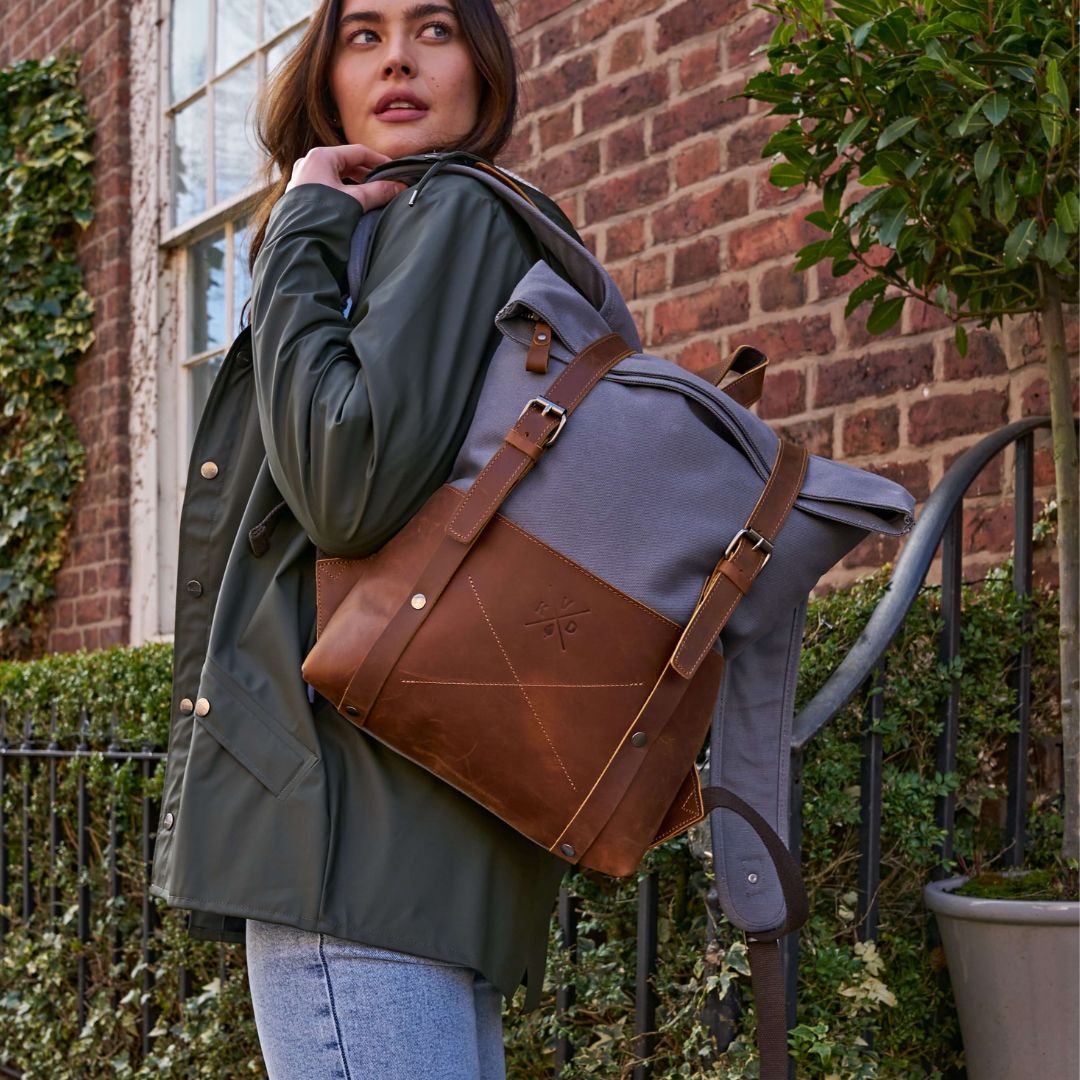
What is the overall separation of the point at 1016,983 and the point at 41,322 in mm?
5867

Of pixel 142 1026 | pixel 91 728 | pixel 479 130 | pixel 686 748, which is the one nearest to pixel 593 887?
pixel 686 748

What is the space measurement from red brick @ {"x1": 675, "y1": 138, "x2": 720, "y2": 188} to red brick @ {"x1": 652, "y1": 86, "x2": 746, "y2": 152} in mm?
41

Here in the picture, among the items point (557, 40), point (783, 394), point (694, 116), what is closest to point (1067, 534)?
point (783, 394)

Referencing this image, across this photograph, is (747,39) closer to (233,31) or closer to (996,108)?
(996,108)

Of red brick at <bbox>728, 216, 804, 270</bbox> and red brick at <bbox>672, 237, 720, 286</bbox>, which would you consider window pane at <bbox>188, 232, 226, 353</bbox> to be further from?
red brick at <bbox>728, 216, 804, 270</bbox>

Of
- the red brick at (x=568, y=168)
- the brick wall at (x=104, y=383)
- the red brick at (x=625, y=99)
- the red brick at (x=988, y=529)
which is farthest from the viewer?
the brick wall at (x=104, y=383)

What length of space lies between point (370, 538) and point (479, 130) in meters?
0.71

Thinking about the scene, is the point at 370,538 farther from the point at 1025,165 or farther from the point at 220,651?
the point at 1025,165

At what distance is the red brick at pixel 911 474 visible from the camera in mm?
3184

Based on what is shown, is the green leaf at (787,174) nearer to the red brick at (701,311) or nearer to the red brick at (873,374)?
the red brick at (873,374)

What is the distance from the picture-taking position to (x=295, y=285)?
5.07ft

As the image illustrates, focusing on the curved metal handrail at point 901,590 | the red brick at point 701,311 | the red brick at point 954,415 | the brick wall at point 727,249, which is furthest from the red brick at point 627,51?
the curved metal handrail at point 901,590

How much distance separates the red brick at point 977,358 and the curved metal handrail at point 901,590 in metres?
0.31

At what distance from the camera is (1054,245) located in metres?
2.25
